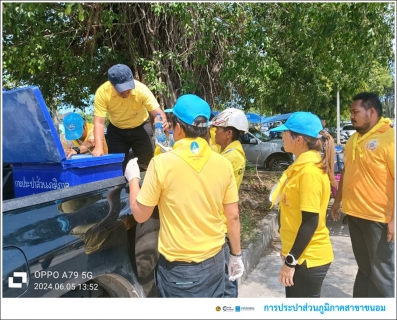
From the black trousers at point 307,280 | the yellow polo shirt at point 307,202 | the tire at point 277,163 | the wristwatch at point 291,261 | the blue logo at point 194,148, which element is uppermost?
the blue logo at point 194,148

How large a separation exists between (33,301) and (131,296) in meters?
0.61

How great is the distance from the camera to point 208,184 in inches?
74.2

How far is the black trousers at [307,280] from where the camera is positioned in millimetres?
2193

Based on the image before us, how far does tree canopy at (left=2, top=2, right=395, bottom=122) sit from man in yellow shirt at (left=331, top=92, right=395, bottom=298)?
1040 mm

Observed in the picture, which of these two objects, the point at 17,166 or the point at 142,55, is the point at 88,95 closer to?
the point at 142,55

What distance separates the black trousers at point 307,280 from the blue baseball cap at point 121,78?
199 centimetres

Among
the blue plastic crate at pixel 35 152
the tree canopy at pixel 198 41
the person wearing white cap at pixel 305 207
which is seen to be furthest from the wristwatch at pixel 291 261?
the tree canopy at pixel 198 41

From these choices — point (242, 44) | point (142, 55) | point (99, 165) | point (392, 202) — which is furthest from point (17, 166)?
point (142, 55)

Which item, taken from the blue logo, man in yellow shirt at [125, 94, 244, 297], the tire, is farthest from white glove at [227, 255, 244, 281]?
the tire

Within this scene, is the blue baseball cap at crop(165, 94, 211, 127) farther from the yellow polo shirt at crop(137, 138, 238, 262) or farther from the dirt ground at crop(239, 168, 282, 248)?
the dirt ground at crop(239, 168, 282, 248)

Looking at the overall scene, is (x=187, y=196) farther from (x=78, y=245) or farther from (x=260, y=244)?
(x=260, y=244)

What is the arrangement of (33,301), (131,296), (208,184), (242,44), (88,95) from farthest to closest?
(88,95)
(242,44)
(131,296)
(208,184)
(33,301)

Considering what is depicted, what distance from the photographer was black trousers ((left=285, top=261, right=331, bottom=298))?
219 centimetres

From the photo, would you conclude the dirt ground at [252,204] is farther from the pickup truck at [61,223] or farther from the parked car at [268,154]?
the parked car at [268,154]
